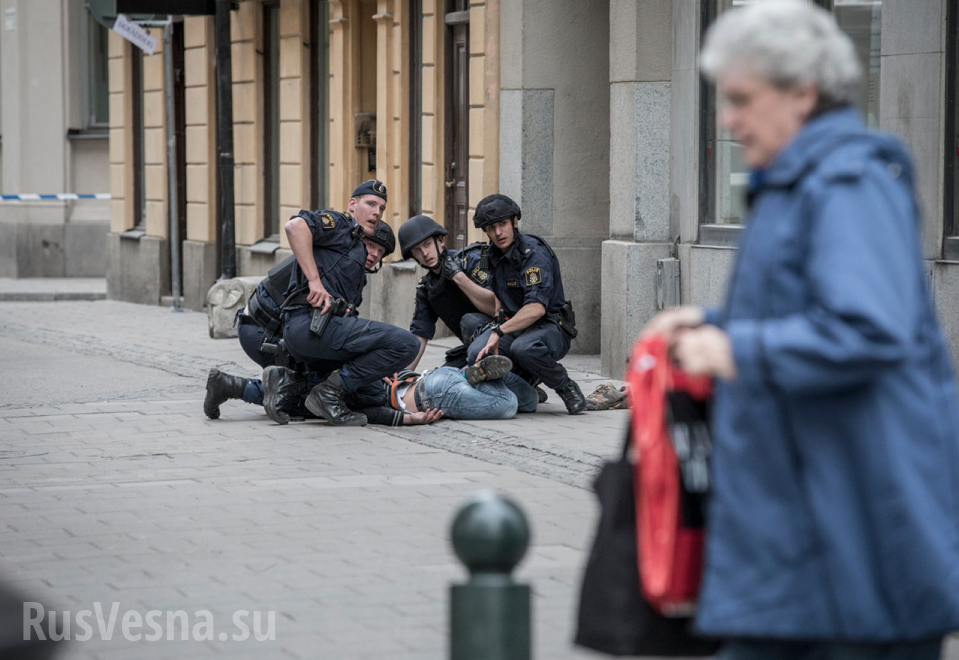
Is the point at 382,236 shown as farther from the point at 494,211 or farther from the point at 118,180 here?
the point at 118,180

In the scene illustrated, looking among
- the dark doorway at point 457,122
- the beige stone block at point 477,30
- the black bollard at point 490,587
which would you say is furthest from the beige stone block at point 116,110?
the black bollard at point 490,587

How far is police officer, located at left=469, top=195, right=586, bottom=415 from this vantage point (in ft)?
31.3

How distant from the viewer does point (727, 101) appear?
8.88ft

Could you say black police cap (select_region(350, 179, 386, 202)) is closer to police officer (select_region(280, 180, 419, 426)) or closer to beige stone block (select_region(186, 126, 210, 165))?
police officer (select_region(280, 180, 419, 426))

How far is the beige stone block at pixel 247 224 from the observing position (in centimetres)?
1814

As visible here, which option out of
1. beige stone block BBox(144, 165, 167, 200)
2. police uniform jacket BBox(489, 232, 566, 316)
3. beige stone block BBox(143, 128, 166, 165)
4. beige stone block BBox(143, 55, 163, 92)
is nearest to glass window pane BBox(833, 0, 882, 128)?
police uniform jacket BBox(489, 232, 566, 316)

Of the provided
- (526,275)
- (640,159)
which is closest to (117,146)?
(640,159)

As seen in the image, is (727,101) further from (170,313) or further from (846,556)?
(170,313)

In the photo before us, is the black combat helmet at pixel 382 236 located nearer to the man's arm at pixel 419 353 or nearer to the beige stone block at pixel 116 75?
the man's arm at pixel 419 353

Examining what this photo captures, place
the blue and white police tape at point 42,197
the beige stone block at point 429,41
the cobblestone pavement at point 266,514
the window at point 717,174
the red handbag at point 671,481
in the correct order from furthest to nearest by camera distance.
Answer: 1. the blue and white police tape at point 42,197
2. the beige stone block at point 429,41
3. the window at point 717,174
4. the cobblestone pavement at point 266,514
5. the red handbag at point 671,481

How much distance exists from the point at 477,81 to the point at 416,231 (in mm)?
4321

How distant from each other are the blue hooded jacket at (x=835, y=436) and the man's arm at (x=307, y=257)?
6.69 meters

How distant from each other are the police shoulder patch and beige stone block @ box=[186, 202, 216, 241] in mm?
10037

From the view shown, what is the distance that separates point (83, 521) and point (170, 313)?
40.5 ft
